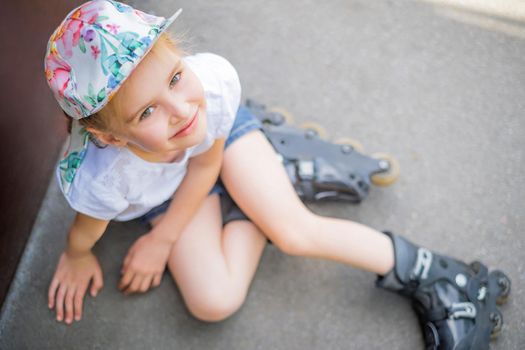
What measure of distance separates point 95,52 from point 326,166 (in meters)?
0.55

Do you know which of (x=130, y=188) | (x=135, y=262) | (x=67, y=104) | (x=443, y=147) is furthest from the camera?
(x=443, y=147)

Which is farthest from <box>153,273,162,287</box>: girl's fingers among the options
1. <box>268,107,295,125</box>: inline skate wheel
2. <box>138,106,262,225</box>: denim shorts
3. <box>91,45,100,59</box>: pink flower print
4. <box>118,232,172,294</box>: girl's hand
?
<box>91,45,100,59</box>: pink flower print

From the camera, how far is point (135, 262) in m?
1.04

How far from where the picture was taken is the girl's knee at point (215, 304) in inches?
39.0

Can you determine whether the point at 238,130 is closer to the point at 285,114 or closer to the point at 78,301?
the point at 285,114

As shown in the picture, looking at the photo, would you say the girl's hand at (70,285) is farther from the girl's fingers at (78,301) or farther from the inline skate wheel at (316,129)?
the inline skate wheel at (316,129)

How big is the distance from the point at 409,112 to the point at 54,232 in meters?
0.79

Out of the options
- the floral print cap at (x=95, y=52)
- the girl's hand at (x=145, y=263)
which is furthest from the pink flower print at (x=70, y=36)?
the girl's hand at (x=145, y=263)

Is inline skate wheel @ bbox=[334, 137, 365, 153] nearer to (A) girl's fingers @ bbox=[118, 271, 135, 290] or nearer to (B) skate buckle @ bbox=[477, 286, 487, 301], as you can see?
(B) skate buckle @ bbox=[477, 286, 487, 301]

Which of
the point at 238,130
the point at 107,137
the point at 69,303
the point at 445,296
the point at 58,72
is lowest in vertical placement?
the point at 69,303

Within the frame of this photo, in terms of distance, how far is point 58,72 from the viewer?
2.21 feet

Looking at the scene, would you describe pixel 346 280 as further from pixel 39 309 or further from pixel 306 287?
pixel 39 309

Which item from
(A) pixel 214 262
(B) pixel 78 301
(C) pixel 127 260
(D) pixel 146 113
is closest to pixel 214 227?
(A) pixel 214 262

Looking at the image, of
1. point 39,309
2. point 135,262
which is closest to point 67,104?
point 135,262
